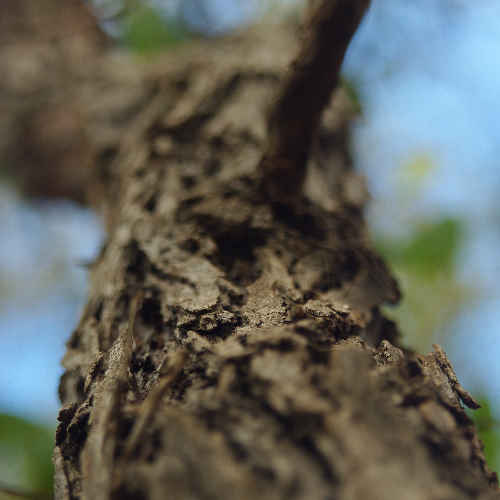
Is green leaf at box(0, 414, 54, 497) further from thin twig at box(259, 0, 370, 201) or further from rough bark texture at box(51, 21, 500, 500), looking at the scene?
thin twig at box(259, 0, 370, 201)

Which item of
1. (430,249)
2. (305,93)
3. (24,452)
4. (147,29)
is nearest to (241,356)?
(305,93)

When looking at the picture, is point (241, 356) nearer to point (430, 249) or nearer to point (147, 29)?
point (430, 249)

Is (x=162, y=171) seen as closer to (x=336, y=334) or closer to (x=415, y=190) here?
(x=336, y=334)

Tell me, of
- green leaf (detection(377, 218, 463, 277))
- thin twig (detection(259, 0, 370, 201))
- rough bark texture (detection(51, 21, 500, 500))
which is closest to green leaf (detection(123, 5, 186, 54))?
rough bark texture (detection(51, 21, 500, 500))

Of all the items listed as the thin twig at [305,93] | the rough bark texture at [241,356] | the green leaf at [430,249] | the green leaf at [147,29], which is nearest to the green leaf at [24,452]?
the rough bark texture at [241,356]

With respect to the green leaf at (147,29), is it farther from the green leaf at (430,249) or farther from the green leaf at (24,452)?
the green leaf at (24,452)

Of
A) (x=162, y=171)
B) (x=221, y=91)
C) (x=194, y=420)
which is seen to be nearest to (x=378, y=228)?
(x=221, y=91)
